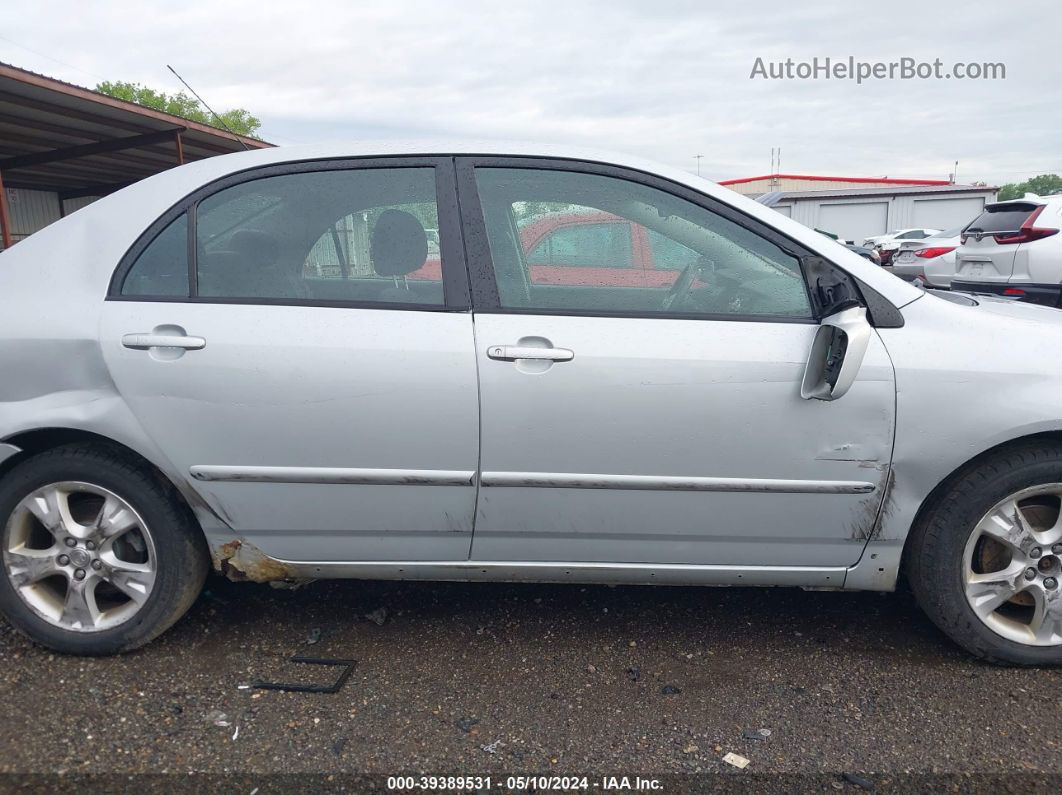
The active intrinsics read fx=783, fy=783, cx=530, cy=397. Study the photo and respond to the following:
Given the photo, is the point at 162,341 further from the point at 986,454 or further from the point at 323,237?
the point at 986,454

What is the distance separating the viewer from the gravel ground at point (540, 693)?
206cm

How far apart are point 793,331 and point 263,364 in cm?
157

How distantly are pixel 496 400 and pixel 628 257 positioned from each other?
2.05 feet

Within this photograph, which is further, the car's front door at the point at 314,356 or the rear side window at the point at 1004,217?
the rear side window at the point at 1004,217

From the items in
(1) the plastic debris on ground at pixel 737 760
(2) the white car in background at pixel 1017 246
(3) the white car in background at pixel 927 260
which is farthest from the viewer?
(3) the white car in background at pixel 927 260

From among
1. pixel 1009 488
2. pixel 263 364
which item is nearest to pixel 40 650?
pixel 263 364

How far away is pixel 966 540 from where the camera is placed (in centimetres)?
236

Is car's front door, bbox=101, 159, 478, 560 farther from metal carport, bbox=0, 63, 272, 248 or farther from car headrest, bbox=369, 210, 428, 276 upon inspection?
metal carport, bbox=0, 63, 272, 248

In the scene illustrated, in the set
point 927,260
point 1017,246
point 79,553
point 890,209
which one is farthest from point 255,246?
point 890,209

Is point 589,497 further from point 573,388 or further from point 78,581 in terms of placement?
point 78,581

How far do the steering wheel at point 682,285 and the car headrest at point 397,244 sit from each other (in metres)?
0.77

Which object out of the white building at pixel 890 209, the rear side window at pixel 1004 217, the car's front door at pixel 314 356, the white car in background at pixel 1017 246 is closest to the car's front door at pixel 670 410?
the car's front door at pixel 314 356

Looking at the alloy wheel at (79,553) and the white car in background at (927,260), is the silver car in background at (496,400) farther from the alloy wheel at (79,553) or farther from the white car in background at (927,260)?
the white car in background at (927,260)

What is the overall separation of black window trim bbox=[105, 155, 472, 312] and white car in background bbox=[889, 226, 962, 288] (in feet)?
28.7
